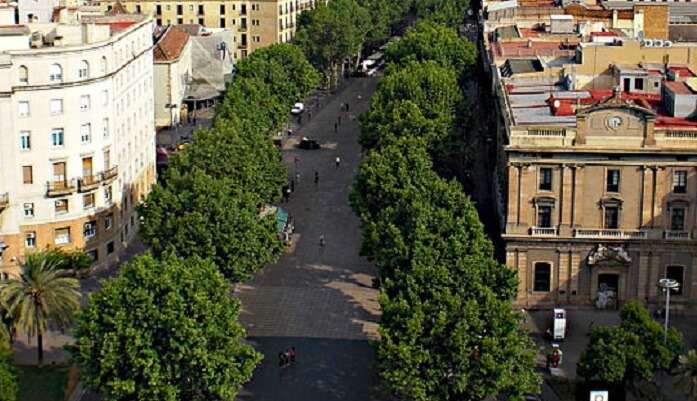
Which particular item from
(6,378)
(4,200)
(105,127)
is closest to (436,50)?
(105,127)

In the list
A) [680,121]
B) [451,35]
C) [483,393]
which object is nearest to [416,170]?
[680,121]

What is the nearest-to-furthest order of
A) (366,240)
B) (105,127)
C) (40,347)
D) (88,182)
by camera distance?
(40,347)
(366,240)
(88,182)
(105,127)

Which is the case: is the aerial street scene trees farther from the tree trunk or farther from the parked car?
the parked car

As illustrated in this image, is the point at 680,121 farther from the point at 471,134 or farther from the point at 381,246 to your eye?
the point at 471,134

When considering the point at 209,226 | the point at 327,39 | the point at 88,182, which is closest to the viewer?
the point at 209,226

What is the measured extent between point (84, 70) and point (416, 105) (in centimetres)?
3328

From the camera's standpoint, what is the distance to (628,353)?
228ft

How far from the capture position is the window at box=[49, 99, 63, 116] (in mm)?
93938

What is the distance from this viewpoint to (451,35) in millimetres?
162625

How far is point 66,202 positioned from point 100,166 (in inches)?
164

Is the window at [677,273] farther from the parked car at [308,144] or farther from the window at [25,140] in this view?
the parked car at [308,144]

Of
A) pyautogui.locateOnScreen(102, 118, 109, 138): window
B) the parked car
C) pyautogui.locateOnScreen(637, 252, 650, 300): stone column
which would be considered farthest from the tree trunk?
the parked car

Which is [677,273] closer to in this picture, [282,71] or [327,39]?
[282,71]

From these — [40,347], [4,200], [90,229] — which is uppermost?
[4,200]
